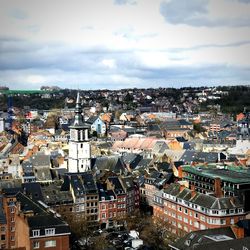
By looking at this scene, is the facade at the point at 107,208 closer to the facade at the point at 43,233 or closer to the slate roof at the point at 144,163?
the facade at the point at 43,233

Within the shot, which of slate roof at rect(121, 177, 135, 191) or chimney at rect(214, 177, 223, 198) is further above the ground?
chimney at rect(214, 177, 223, 198)

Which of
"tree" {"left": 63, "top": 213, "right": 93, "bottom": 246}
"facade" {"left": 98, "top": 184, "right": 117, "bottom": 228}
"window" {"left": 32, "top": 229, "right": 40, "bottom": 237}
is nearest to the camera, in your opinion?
"window" {"left": 32, "top": 229, "right": 40, "bottom": 237}

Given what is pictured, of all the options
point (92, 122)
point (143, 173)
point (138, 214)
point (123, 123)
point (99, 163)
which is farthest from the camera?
point (123, 123)

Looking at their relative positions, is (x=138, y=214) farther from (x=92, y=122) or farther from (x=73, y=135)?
(x=92, y=122)

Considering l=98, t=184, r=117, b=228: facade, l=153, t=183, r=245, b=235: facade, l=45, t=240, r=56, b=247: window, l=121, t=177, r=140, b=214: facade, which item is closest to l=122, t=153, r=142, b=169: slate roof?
l=121, t=177, r=140, b=214: facade

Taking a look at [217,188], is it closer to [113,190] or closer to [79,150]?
[113,190]

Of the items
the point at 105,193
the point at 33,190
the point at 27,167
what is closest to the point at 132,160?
the point at 27,167

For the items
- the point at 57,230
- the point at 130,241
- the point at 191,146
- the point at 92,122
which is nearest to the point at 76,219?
the point at 130,241

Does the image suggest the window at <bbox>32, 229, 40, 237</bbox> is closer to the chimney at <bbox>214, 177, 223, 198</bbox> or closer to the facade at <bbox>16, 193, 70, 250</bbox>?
the facade at <bbox>16, 193, 70, 250</bbox>
